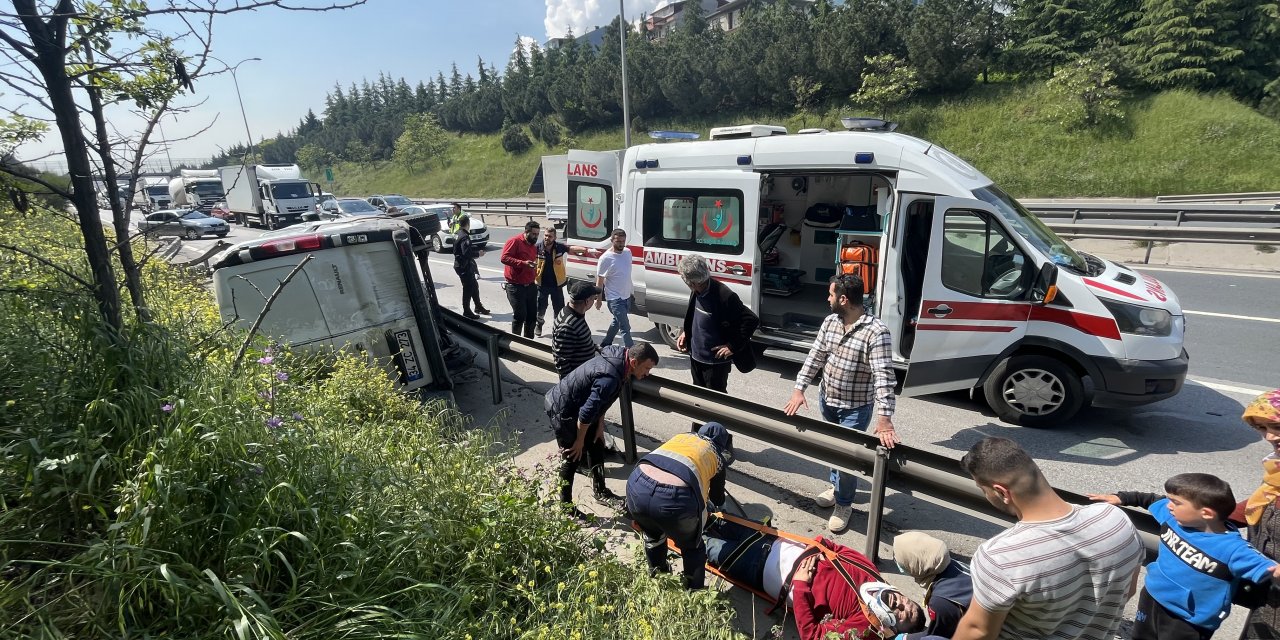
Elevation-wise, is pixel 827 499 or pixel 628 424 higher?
pixel 628 424

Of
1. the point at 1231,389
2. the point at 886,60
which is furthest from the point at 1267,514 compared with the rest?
the point at 886,60

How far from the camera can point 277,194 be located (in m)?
27.3

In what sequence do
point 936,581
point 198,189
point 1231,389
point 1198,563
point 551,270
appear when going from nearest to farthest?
point 1198,563, point 936,581, point 1231,389, point 551,270, point 198,189

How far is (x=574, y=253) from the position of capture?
9.15 meters

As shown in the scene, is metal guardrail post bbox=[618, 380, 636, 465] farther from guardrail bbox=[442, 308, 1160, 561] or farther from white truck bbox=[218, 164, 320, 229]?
white truck bbox=[218, 164, 320, 229]

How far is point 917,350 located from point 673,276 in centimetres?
295

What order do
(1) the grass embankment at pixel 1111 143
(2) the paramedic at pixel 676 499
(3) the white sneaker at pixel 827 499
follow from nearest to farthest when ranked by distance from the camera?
(2) the paramedic at pixel 676 499
(3) the white sneaker at pixel 827 499
(1) the grass embankment at pixel 1111 143

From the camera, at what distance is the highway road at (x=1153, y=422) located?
184 inches

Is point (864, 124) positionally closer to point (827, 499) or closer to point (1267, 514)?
point (827, 499)

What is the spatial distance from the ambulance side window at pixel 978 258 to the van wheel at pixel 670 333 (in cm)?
327

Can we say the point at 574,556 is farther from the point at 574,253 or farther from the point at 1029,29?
the point at 1029,29

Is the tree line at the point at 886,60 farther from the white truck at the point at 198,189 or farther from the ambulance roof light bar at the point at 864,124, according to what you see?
the white truck at the point at 198,189

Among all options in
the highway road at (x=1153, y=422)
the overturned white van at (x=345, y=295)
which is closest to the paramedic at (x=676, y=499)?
the highway road at (x=1153, y=422)

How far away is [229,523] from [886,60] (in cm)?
3761
